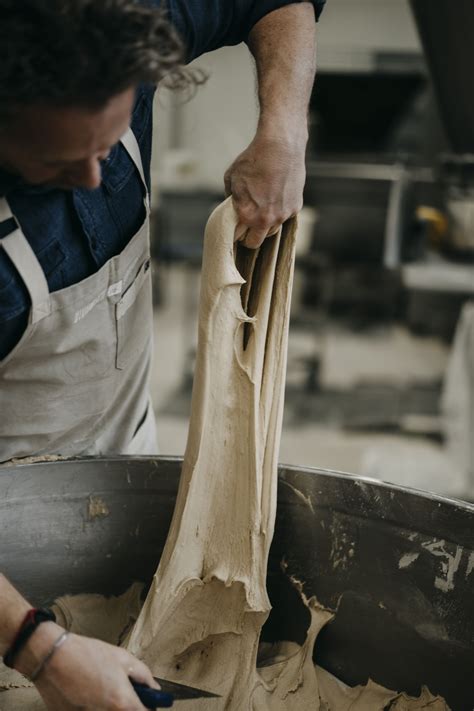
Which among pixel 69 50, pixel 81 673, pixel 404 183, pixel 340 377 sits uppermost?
pixel 69 50

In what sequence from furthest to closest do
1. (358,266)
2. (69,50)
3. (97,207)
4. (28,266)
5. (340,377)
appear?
(340,377)
(358,266)
(97,207)
(28,266)
(69,50)

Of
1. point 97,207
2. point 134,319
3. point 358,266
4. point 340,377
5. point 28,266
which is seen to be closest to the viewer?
point 28,266

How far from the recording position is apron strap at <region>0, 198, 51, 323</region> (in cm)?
99

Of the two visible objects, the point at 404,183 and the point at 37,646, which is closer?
the point at 37,646

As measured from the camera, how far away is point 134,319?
1.28 metres

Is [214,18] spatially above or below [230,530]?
above

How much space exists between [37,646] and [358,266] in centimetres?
314

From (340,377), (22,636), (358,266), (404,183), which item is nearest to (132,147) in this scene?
(22,636)

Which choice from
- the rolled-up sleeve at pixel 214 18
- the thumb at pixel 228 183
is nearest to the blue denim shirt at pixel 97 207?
the rolled-up sleeve at pixel 214 18

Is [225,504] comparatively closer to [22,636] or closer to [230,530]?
[230,530]

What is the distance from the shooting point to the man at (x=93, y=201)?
0.70m

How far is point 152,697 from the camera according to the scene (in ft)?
2.57

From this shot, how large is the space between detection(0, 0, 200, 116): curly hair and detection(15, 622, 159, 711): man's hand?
1.61 feet

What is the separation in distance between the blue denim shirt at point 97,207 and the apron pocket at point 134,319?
0.27 feet
